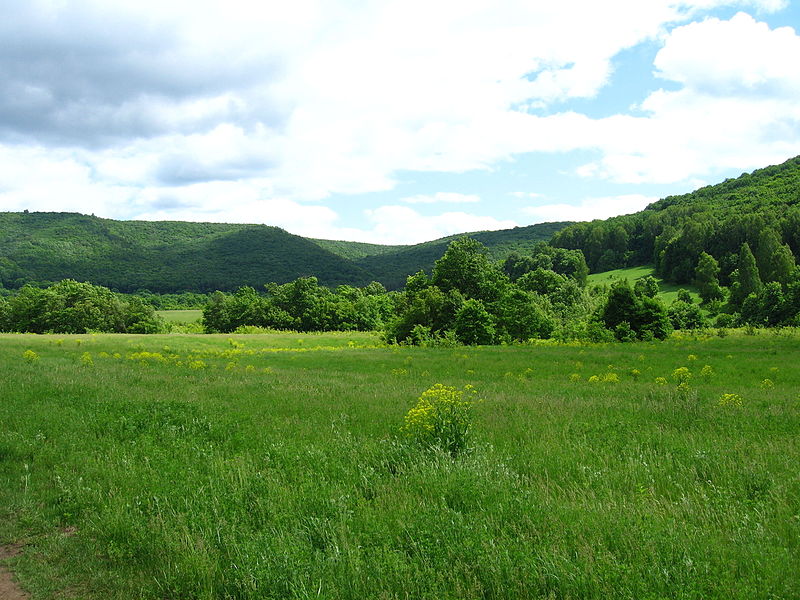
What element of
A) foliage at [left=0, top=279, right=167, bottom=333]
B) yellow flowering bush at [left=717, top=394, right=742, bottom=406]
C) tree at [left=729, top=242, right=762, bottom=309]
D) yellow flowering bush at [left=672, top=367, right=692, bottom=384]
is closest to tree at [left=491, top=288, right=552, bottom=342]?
yellow flowering bush at [left=672, top=367, right=692, bottom=384]

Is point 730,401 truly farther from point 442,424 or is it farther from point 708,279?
point 708,279

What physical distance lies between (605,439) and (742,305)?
99.1 metres

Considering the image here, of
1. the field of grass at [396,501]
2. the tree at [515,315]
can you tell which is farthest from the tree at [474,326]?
the field of grass at [396,501]

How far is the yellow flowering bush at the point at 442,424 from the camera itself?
8148mm

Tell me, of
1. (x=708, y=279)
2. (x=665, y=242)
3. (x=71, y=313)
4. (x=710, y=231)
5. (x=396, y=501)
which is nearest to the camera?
(x=396, y=501)

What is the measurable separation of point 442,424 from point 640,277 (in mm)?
130546

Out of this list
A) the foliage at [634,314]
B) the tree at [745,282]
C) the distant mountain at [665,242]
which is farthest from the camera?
the distant mountain at [665,242]

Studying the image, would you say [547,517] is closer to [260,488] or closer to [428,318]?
[260,488]

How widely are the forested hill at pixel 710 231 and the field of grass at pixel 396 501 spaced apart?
114617mm

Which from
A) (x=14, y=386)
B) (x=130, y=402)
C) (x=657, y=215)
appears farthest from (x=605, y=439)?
(x=657, y=215)

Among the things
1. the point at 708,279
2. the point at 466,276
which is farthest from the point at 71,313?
the point at 708,279

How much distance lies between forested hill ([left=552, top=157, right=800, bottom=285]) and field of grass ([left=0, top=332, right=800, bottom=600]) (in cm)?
11462

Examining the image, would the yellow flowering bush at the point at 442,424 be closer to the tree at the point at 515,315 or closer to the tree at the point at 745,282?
the tree at the point at 515,315

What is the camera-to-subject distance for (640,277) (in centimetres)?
12375
